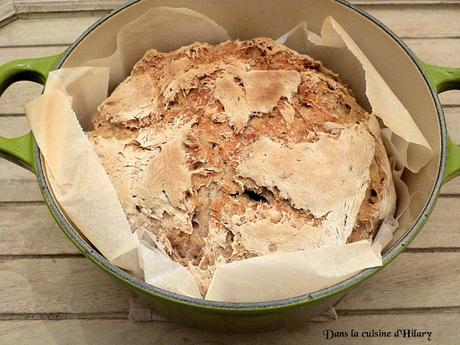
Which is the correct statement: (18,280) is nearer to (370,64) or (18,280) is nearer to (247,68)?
(247,68)

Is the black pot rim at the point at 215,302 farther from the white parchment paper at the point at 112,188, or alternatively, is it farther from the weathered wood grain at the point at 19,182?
the weathered wood grain at the point at 19,182

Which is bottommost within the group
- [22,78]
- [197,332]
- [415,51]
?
[197,332]

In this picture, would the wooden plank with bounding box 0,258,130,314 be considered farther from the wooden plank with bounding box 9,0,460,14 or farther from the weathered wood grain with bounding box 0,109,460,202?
the wooden plank with bounding box 9,0,460,14

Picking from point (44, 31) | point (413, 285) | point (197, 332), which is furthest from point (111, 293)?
point (44, 31)

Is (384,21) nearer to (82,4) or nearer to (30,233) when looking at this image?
(82,4)

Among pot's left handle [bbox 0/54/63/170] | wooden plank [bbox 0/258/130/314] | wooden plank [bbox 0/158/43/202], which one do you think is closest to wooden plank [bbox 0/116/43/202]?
wooden plank [bbox 0/158/43/202]

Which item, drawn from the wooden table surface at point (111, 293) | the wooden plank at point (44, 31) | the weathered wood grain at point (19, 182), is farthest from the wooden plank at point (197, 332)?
the wooden plank at point (44, 31)
